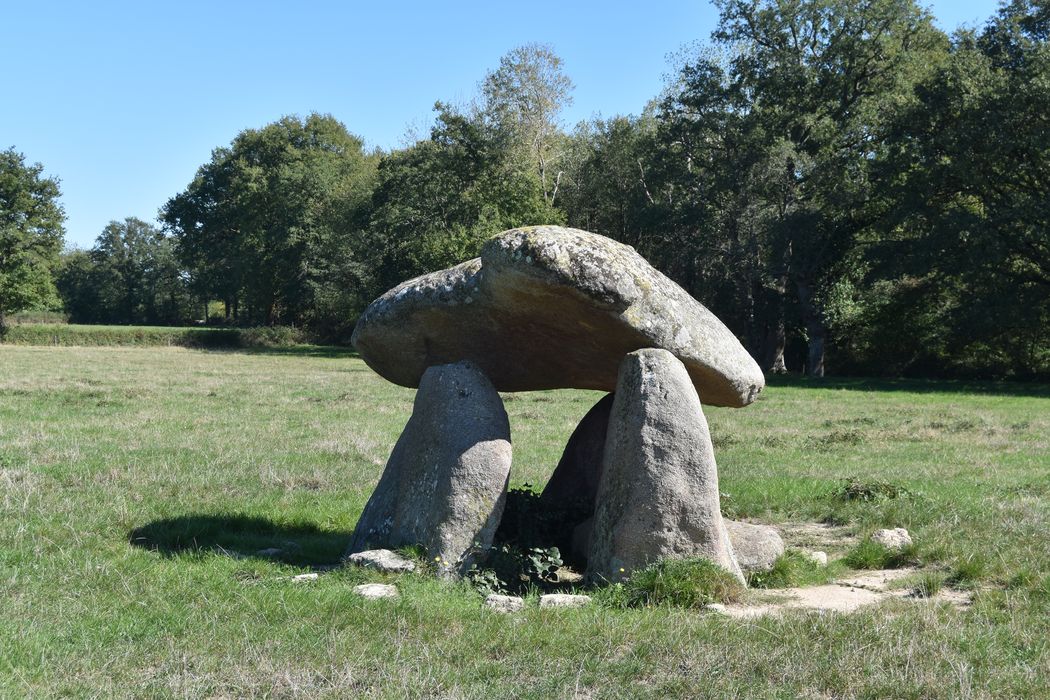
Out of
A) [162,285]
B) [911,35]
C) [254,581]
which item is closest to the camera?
[254,581]

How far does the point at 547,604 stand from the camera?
756 centimetres

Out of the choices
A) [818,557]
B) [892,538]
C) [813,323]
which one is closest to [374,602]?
[818,557]

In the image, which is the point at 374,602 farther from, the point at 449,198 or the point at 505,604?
the point at 449,198

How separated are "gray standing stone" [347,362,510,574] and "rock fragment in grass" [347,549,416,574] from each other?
27 centimetres

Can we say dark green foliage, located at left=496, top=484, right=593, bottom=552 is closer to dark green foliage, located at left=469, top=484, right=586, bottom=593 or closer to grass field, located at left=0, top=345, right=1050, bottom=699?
dark green foliage, located at left=469, top=484, right=586, bottom=593

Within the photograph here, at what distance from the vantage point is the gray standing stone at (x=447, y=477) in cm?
864

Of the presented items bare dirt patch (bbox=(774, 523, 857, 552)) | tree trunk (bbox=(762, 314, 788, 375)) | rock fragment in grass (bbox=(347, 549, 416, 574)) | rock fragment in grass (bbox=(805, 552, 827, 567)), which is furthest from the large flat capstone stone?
tree trunk (bbox=(762, 314, 788, 375))

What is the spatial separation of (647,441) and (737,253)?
41.5 meters

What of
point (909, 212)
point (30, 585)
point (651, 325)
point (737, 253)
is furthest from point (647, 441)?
point (737, 253)

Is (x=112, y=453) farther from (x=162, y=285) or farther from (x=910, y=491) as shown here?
(x=162, y=285)

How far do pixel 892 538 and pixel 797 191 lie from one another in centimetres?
3824

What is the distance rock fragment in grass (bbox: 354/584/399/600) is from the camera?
24.5ft

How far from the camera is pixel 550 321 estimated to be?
30.1 ft

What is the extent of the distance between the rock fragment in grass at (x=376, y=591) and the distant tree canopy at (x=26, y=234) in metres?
69.7
